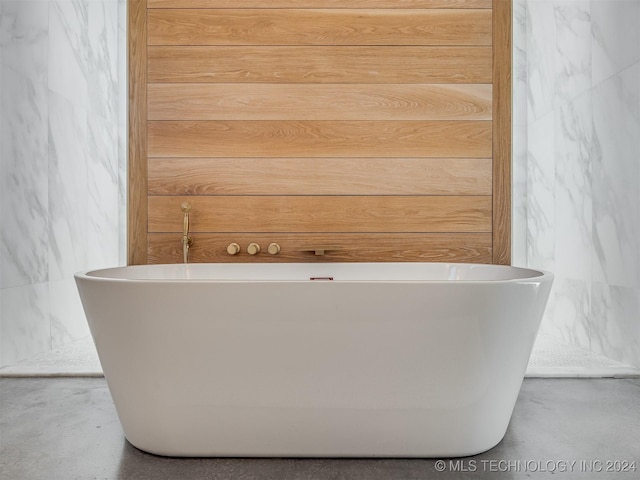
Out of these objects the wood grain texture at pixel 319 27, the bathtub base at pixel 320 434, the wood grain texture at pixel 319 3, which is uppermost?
the wood grain texture at pixel 319 3

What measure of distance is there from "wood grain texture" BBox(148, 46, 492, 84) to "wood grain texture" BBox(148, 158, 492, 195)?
39 cm

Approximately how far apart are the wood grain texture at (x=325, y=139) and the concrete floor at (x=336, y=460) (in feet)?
3.84

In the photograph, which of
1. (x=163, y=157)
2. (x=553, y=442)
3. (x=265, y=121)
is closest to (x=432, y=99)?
(x=265, y=121)

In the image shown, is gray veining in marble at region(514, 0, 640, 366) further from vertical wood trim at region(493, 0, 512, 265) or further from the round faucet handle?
the round faucet handle

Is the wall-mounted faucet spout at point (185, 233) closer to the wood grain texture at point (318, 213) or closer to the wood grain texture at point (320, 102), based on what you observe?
the wood grain texture at point (318, 213)

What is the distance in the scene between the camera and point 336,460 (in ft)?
4.61

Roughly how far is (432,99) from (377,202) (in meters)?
0.56

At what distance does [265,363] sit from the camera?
1344mm

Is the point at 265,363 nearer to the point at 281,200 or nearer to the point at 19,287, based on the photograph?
the point at 281,200

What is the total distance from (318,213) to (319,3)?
1014 millimetres

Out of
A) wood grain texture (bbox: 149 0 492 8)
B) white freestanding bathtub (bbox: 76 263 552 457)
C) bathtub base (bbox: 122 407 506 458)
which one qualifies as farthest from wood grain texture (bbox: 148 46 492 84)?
bathtub base (bbox: 122 407 506 458)

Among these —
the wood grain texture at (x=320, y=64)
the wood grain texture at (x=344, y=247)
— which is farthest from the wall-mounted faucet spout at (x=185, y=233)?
the wood grain texture at (x=320, y=64)

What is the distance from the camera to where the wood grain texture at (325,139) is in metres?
2.38

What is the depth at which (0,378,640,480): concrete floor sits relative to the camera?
1330mm
